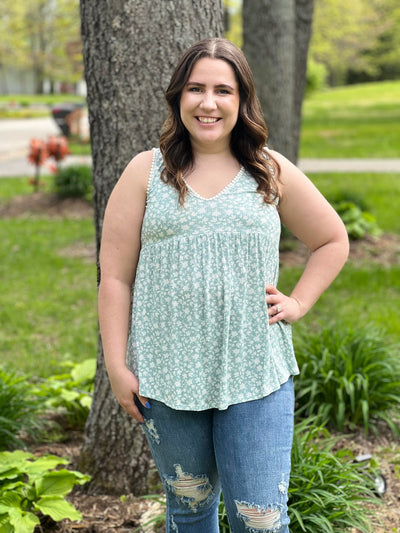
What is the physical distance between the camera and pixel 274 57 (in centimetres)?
656

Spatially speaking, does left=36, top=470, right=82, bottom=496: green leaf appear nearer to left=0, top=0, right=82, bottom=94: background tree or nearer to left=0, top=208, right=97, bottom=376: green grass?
left=0, top=208, right=97, bottom=376: green grass

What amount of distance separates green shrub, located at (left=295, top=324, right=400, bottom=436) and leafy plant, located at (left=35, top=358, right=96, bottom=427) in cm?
113

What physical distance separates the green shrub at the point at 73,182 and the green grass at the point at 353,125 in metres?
6.65

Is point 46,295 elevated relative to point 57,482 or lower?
lower

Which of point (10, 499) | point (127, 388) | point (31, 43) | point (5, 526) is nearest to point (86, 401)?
point (10, 499)

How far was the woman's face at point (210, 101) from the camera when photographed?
1887 mm

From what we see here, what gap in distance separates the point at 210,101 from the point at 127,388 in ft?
2.75

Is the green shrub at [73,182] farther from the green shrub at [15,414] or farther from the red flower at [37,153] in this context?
the green shrub at [15,414]

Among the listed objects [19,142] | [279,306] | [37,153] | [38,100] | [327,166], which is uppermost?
[279,306]

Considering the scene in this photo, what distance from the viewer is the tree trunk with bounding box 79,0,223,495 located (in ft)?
8.90

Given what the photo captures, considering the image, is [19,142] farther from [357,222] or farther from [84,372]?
[84,372]

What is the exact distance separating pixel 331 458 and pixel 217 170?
1.46 meters

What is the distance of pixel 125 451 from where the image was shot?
3078mm

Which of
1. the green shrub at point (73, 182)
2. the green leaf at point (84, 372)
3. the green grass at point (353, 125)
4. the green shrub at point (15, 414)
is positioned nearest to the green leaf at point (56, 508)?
the green shrub at point (15, 414)
